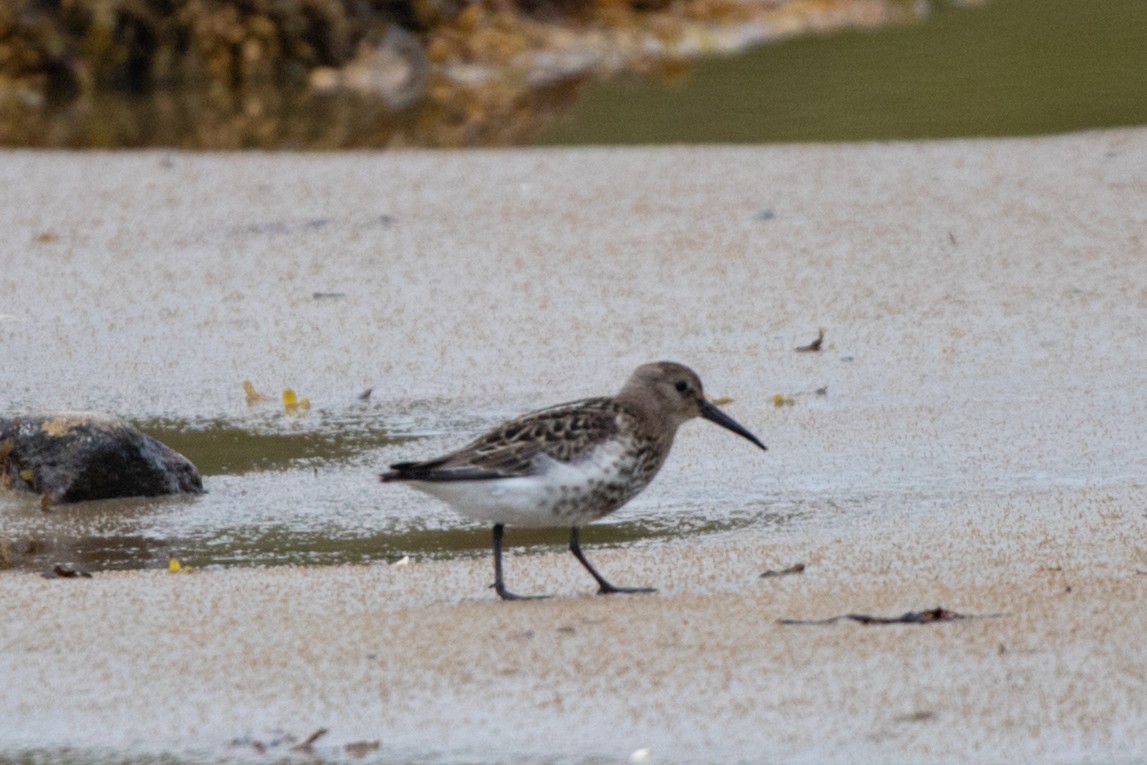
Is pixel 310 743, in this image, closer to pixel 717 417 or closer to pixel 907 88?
pixel 717 417

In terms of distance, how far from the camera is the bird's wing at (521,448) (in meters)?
4.11

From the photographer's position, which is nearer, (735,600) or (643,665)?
(643,665)

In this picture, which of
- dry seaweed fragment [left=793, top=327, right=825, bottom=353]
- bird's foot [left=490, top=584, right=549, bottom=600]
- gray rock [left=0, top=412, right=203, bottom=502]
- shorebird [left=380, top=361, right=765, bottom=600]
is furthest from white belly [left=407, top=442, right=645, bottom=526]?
dry seaweed fragment [left=793, top=327, right=825, bottom=353]

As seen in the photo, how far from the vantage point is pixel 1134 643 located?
3553mm

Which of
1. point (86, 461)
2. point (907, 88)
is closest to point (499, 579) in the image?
point (86, 461)

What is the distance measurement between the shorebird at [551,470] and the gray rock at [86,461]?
133 centimetres

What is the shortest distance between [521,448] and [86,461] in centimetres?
162

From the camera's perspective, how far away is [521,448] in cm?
418

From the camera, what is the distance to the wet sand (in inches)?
133

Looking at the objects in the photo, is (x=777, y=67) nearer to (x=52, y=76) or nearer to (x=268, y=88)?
(x=268, y=88)

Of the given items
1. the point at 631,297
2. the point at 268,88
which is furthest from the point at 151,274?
the point at 268,88

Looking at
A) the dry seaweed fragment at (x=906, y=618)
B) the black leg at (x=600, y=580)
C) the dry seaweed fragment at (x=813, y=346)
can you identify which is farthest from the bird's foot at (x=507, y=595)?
the dry seaweed fragment at (x=813, y=346)

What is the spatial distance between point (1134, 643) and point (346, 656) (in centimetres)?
146

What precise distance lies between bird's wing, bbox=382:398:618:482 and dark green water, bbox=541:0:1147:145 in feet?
19.6
